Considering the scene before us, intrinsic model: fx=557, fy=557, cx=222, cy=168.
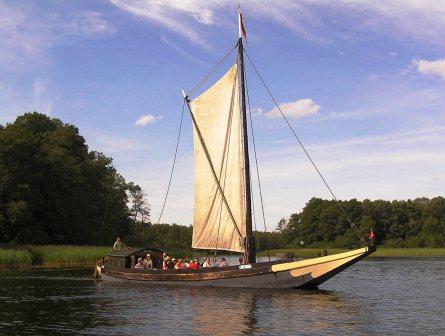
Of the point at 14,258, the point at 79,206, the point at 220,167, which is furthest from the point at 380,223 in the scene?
the point at 220,167

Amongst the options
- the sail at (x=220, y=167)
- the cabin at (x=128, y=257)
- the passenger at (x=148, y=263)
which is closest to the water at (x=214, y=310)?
the passenger at (x=148, y=263)

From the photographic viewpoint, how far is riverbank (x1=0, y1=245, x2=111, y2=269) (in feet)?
A: 176

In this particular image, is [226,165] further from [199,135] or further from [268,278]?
[268,278]

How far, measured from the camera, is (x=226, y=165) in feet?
123

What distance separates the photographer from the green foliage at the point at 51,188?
235ft

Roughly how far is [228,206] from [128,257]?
10833 mm

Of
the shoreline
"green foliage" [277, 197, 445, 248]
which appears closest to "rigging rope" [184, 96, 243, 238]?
the shoreline

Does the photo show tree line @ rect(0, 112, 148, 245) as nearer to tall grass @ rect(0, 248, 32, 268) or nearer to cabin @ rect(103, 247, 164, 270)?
tall grass @ rect(0, 248, 32, 268)

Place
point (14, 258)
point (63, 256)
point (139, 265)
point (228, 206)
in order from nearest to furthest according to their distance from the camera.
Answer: point (228, 206)
point (139, 265)
point (14, 258)
point (63, 256)

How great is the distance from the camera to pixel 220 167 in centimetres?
3781

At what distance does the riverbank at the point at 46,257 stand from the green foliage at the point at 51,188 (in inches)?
503

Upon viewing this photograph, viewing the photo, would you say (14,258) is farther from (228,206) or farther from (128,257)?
(228,206)

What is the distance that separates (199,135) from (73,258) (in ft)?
87.5

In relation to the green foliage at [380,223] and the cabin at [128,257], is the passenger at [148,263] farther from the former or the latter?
the green foliage at [380,223]
